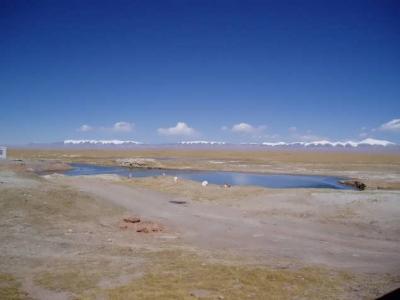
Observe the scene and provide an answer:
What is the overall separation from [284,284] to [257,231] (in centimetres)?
767

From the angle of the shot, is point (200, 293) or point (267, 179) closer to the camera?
point (200, 293)

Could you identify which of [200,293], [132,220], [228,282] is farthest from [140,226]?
[200,293]

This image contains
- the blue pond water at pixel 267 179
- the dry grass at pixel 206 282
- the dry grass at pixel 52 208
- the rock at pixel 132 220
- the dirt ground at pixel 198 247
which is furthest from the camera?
the blue pond water at pixel 267 179

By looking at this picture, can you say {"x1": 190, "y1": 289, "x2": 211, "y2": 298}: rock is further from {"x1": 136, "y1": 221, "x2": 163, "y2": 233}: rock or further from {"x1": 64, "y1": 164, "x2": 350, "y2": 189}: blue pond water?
{"x1": 64, "y1": 164, "x2": 350, "y2": 189}: blue pond water

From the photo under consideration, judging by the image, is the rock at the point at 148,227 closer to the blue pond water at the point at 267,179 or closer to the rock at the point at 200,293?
the rock at the point at 200,293

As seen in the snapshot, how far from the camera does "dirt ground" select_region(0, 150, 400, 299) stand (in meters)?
10.1

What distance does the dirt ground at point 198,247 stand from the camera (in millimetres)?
10070

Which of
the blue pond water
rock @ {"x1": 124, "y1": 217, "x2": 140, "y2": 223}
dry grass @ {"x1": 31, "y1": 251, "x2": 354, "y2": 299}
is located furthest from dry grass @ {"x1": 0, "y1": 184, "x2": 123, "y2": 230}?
the blue pond water

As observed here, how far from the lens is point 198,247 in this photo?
15070 mm

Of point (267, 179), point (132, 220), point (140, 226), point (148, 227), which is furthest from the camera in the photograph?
point (267, 179)

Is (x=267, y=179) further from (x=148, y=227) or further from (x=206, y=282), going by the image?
(x=206, y=282)

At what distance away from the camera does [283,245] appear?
A: 1542 cm

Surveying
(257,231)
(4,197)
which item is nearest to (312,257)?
(257,231)

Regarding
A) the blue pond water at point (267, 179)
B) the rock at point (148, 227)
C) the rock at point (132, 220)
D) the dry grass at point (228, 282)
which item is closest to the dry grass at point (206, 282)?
the dry grass at point (228, 282)
